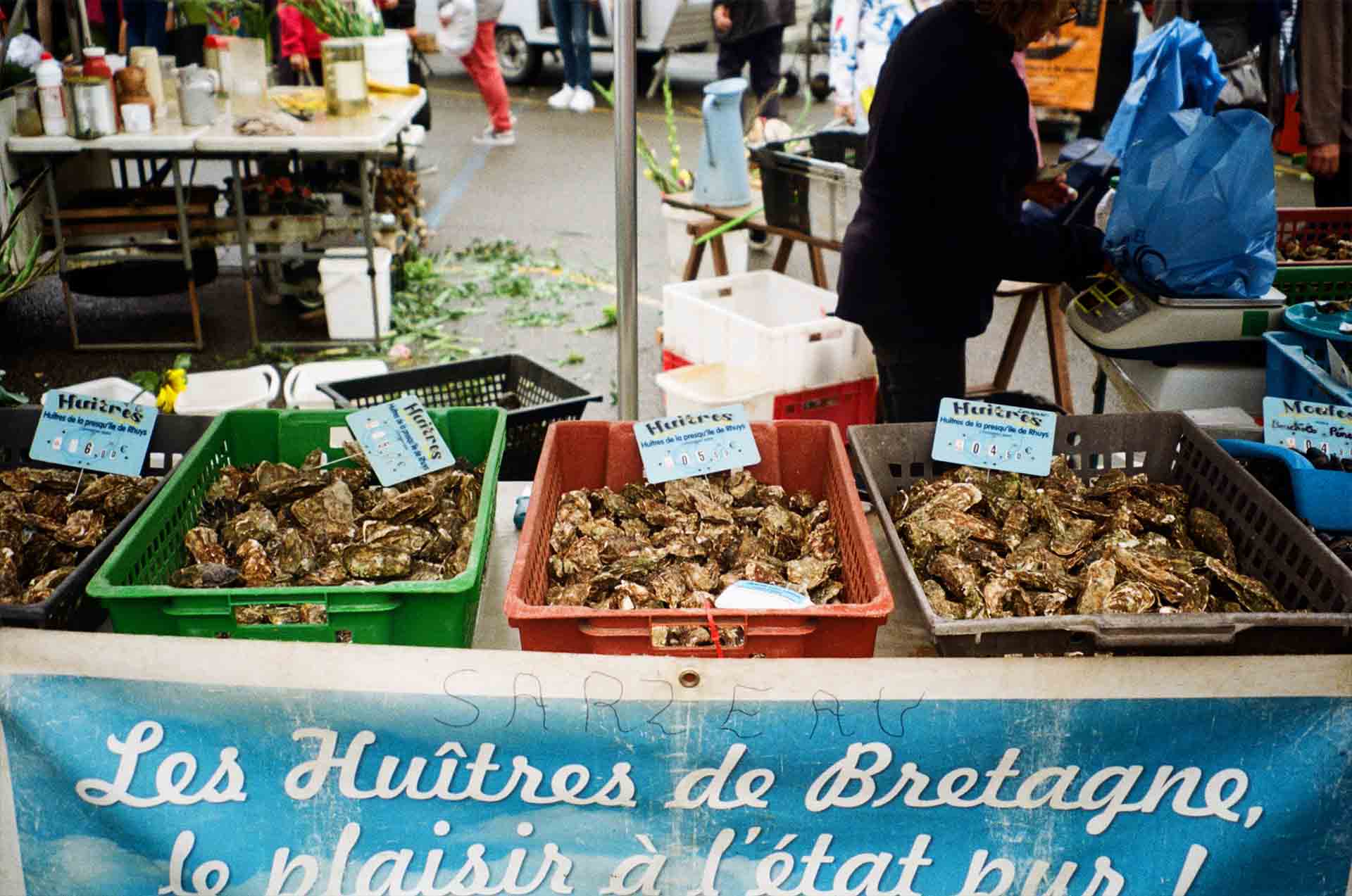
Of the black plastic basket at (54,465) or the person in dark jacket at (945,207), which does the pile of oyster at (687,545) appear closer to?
the black plastic basket at (54,465)

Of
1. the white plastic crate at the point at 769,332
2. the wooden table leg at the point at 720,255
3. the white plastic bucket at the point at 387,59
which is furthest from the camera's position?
the white plastic bucket at the point at 387,59

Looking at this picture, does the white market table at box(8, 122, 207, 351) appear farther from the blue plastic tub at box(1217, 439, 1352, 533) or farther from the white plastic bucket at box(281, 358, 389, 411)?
the blue plastic tub at box(1217, 439, 1352, 533)

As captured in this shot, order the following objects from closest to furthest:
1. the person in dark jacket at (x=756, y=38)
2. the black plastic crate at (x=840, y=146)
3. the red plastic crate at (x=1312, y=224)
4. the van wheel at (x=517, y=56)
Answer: the red plastic crate at (x=1312, y=224) → the black plastic crate at (x=840, y=146) → the person in dark jacket at (x=756, y=38) → the van wheel at (x=517, y=56)

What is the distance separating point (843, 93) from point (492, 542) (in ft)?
18.7

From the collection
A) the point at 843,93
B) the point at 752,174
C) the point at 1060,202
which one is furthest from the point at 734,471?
the point at 843,93

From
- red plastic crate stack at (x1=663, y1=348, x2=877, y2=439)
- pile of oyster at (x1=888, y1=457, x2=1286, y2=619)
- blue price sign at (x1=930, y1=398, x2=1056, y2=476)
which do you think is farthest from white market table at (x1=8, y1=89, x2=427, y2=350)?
pile of oyster at (x1=888, y1=457, x2=1286, y2=619)

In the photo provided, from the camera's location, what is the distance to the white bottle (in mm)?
5137

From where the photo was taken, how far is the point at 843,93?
7340 mm

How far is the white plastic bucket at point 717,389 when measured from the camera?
3.87 m

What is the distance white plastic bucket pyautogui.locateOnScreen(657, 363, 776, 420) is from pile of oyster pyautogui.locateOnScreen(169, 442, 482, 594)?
5.39ft

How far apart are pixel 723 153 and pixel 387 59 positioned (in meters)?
2.46

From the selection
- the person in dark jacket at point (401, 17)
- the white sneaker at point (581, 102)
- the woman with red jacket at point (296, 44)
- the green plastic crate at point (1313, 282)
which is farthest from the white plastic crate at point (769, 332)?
the white sneaker at point (581, 102)

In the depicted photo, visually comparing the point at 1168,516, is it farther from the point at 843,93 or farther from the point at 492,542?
the point at 843,93

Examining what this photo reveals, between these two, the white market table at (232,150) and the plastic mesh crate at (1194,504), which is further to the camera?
the white market table at (232,150)
